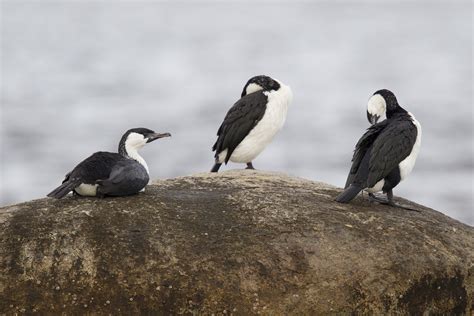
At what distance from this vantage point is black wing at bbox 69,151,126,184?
7773mm

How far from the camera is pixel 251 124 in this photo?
36.9ft

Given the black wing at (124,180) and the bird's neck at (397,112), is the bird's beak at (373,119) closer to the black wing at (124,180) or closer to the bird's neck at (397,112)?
the bird's neck at (397,112)

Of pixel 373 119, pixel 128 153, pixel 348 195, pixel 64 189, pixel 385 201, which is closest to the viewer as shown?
pixel 64 189

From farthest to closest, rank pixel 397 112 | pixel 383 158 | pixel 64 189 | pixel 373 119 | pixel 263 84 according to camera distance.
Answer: pixel 263 84 → pixel 373 119 → pixel 397 112 → pixel 383 158 → pixel 64 189

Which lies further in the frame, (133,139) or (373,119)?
(373,119)

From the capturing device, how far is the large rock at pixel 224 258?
261 inches

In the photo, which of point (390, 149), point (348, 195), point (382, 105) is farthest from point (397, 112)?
point (348, 195)

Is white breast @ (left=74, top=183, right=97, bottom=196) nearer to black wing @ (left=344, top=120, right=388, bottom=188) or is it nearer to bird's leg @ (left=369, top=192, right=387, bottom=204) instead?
black wing @ (left=344, top=120, right=388, bottom=188)

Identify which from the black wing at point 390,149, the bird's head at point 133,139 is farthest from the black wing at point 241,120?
the black wing at point 390,149

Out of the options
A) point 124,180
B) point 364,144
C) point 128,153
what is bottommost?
point 124,180

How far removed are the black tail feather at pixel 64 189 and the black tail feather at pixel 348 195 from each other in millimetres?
2594

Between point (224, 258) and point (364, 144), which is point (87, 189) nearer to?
point (224, 258)

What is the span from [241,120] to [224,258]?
4558 mm

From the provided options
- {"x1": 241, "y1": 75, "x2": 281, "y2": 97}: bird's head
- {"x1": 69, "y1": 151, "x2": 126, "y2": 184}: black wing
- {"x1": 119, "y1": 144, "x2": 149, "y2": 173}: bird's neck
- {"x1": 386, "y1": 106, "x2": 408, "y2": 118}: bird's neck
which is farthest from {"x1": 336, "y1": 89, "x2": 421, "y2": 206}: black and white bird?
{"x1": 241, "y1": 75, "x2": 281, "y2": 97}: bird's head
